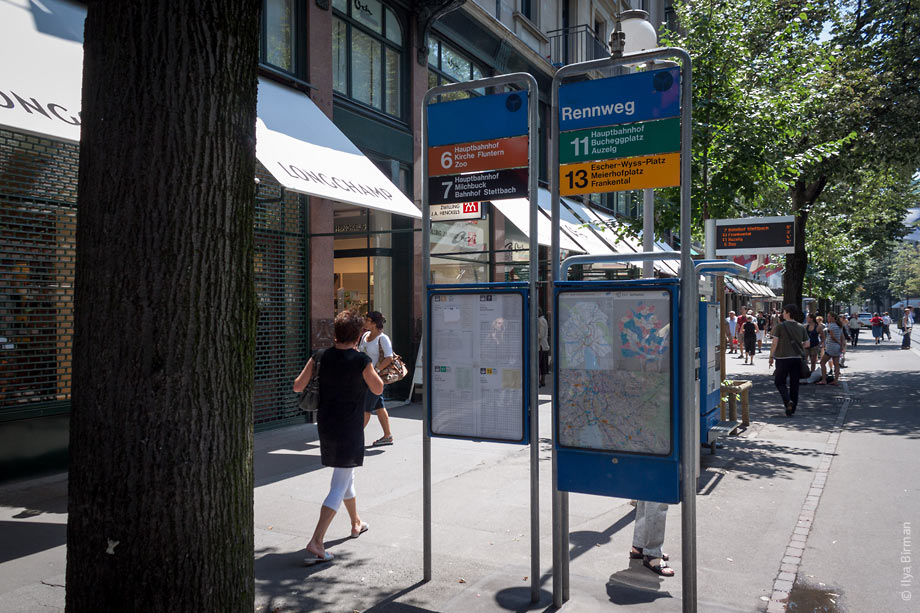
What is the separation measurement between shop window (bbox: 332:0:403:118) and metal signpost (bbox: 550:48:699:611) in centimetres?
854

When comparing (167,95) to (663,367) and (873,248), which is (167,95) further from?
(873,248)

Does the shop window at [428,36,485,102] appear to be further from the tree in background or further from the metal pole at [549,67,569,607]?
the metal pole at [549,67,569,607]

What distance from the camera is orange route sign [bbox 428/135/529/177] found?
4.57m

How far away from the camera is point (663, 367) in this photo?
13.1 feet

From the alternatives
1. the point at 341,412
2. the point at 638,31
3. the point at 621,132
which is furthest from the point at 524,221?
the point at 621,132

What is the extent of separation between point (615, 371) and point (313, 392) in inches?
90.9

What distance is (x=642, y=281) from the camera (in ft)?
13.1

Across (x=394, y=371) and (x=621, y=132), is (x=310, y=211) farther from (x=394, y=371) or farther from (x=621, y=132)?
(x=621, y=132)

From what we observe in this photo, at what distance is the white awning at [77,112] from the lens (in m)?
6.56

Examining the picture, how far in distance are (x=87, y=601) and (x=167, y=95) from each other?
1.79m

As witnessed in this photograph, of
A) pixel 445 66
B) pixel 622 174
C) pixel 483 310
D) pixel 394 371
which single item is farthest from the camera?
pixel 445 66

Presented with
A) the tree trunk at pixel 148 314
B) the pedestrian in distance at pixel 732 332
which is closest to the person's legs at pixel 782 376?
the tree trunk at pixel 148 314

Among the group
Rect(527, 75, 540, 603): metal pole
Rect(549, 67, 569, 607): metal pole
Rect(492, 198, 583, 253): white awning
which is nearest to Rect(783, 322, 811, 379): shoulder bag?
Rect(492, 198, 583, 253): white awning

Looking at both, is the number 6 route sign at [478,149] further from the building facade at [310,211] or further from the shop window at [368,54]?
the shop window at [368,54]
